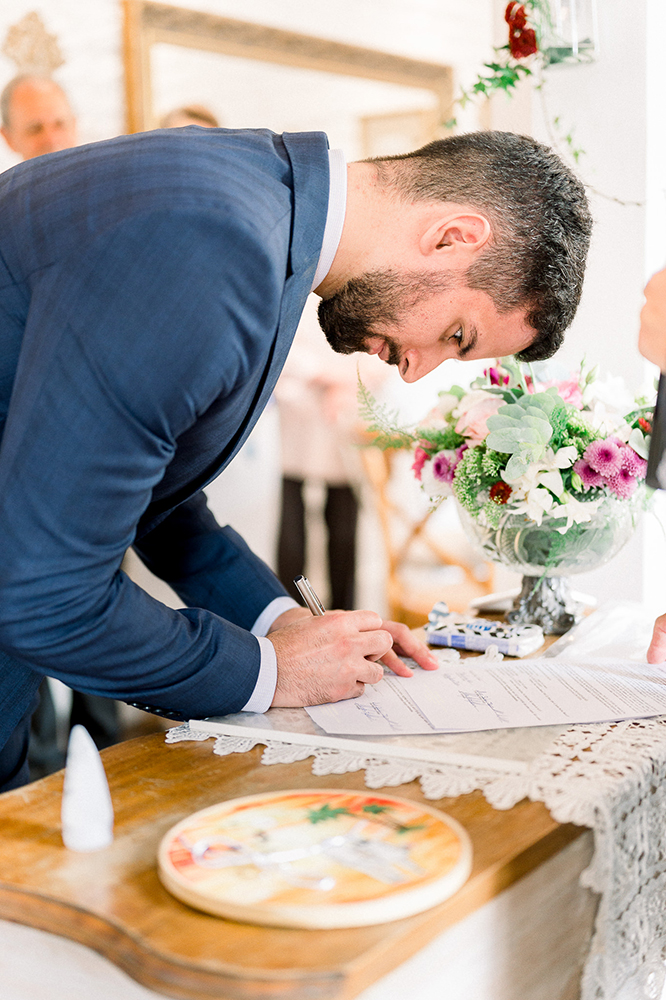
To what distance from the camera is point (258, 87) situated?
137 inches

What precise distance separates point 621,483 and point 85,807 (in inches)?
35.8

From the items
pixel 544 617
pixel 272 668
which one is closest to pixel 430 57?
pixel 544 617

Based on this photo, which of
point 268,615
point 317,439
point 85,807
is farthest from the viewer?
point 317,439

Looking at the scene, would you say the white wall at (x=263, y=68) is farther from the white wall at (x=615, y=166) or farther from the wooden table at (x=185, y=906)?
the wooden table at (x=185, y=906)

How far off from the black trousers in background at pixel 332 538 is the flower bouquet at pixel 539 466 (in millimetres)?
2183

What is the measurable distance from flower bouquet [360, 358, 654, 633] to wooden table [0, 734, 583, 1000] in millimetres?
614

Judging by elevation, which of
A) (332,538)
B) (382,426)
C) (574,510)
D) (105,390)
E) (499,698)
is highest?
(105,390)

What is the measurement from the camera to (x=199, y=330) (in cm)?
89

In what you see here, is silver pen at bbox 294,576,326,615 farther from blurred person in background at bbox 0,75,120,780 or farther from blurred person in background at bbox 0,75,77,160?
blurred person in background at bbox 0,75,77,160

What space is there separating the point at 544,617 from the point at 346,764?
0.66 meters

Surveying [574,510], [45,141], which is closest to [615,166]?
[574,510]

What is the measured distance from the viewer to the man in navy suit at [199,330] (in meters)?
0.88

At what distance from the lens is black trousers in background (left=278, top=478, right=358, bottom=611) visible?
381cm

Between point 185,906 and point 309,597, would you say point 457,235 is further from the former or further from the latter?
point 185,906
